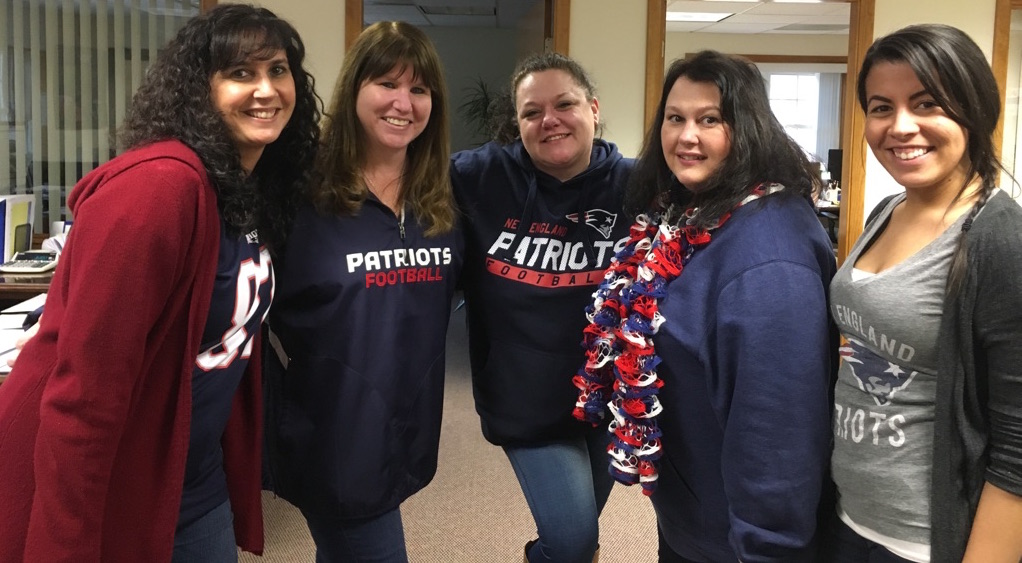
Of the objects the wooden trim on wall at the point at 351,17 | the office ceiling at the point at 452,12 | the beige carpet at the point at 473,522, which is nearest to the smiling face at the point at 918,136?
the beige carpet at the point at 473,522

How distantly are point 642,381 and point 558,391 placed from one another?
443mm

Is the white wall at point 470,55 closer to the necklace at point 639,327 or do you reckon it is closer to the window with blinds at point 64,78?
the window with blinds at point 64,78

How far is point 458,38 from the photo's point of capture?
29.0 feet

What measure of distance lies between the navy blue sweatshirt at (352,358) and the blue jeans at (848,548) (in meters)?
0.83

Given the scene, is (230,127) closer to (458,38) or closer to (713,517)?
(713,517)

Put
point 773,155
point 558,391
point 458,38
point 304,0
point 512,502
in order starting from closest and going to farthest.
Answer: point 773,155 → point 558,391 → point 512,502 → point 304,0 → point 458,38

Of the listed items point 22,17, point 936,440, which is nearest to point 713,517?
point 936,440

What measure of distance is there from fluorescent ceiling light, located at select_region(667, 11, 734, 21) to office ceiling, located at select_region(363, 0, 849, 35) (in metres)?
0.13

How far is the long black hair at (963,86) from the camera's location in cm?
114

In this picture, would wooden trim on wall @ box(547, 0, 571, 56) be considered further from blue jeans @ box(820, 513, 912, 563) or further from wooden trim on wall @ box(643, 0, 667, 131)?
blue jeans @ box(820, 513, 912, 563)

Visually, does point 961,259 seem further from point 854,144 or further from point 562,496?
point 854,144

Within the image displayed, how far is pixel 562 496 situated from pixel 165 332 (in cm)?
98

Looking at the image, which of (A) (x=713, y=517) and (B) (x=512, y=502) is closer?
(A) (x=713, y=517)

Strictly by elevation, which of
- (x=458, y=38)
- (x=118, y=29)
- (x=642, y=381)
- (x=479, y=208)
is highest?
(x=458, y=38)
